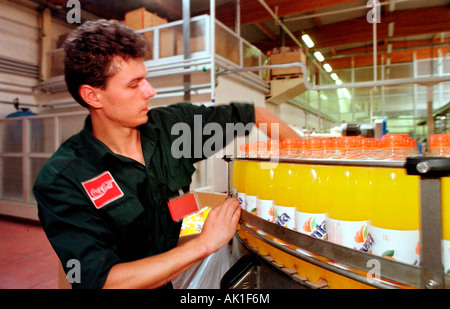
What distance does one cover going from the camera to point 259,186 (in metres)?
1.15

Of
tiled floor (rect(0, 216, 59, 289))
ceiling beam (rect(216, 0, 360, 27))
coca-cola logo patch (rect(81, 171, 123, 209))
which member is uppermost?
ceiling beam (rect(216, 0, 360, 27))

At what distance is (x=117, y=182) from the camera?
1120 mm

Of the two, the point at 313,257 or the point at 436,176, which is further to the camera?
the point at 313,257

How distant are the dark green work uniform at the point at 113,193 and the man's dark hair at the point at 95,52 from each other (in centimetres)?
24

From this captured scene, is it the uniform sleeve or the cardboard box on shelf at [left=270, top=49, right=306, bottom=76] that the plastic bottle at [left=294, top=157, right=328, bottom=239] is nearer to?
the uniform sleeve

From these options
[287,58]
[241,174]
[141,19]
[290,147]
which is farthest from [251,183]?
[287,58]

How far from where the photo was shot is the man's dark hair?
1.10 meters

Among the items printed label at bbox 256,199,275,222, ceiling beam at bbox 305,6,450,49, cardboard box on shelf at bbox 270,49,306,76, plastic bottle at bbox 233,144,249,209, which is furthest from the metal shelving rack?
ceiling beam at bbox 305,6,450,49

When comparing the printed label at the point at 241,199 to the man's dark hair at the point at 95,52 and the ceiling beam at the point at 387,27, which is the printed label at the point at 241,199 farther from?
the ceiling beam at the point at 387,27

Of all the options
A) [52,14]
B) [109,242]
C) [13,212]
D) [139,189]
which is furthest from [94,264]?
[52,14]

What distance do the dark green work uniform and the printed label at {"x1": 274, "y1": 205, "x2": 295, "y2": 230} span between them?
0.55 meters
